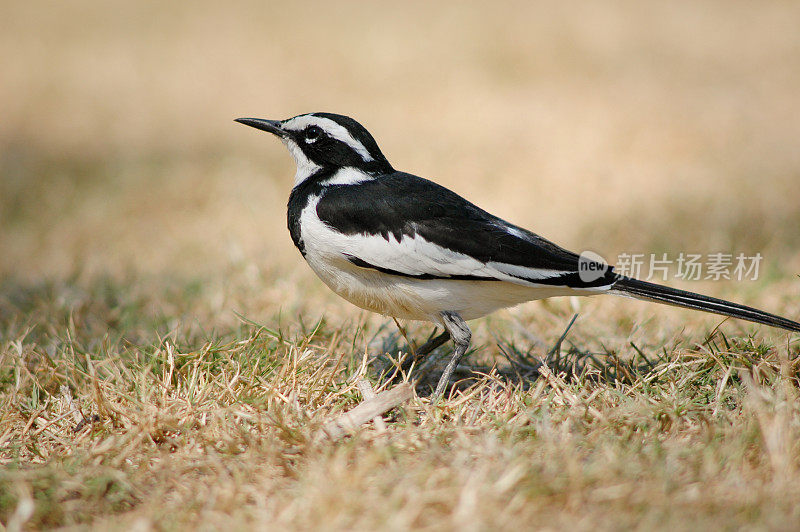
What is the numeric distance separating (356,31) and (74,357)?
8.64 metres

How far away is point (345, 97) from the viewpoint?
32.0 ft

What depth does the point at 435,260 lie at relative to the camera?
321 cm

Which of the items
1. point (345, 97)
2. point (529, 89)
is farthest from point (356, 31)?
point (529, 89)

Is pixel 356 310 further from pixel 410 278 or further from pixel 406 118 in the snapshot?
pixel 406 118

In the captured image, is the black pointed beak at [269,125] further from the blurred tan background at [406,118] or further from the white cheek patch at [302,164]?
the blurred tan background at [406,118]

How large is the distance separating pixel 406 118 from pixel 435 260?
633cm

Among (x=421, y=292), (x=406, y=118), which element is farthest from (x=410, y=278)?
(x=406, y=118)

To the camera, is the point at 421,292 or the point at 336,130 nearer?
the point at 421,292

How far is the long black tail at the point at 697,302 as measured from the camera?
314 centimetres

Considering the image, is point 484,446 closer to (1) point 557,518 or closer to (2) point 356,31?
(1) point 557,518

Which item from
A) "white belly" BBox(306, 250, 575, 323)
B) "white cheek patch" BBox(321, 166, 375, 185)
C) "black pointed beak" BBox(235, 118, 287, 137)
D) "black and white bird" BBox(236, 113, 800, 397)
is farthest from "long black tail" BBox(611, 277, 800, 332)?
"black pointed beak" BBox(235, 118, 287, 137)
